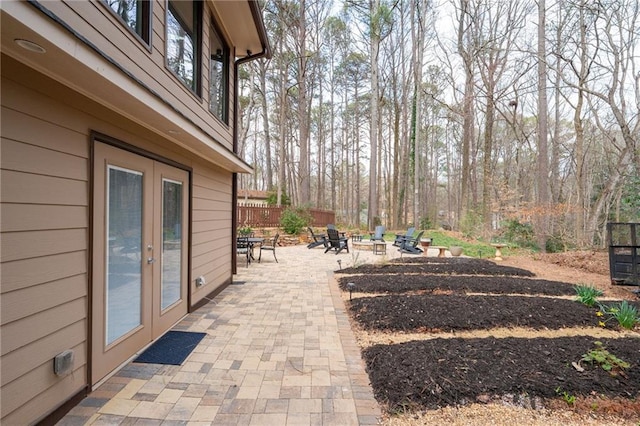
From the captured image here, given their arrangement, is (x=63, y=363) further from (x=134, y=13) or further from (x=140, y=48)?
(x=134, y=13)

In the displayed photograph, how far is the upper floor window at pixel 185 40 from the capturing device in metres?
3.49

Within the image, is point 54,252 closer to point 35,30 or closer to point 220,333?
point 35,30

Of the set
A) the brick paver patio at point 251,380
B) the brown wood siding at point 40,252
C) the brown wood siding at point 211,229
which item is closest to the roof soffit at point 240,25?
the brown wood siding at point 211,229

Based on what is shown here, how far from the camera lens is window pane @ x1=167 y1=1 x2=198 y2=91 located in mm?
3482

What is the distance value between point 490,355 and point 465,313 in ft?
3.77

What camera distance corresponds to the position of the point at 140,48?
280 centimetres

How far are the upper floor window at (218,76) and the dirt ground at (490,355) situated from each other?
376 cm

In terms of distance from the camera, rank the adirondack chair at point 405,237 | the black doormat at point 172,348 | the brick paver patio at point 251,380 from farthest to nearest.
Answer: the adirondack chair at point 405,237, the black doormat at point 172,348, the brick paver patio at point 251,380

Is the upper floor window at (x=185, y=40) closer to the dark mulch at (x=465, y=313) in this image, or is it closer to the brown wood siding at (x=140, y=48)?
the brown wood siding at (x=140, y=48)

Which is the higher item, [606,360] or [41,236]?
[41,236]

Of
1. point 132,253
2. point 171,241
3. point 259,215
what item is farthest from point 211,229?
point 259,215

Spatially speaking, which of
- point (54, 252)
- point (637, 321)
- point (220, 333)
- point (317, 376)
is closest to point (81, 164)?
point (54, 252)

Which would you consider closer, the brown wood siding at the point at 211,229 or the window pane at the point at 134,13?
the window pane at the point at 134,13

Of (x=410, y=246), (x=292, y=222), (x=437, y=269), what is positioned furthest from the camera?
(x=292, y=222)
